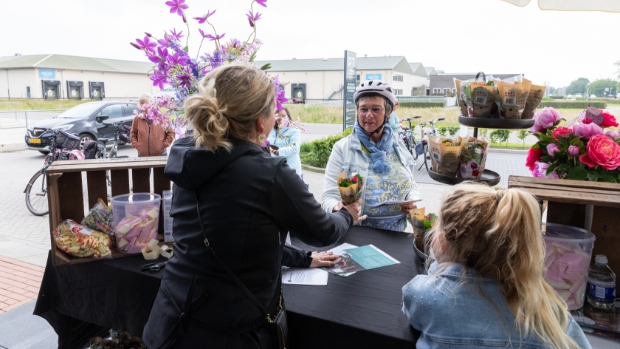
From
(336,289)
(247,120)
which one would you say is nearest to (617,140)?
(336,289)

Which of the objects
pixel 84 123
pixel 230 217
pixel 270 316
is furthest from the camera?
pixel 84 123

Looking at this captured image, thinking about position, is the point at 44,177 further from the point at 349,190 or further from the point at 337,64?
the point at 337,64

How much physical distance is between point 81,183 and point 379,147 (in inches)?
68.7

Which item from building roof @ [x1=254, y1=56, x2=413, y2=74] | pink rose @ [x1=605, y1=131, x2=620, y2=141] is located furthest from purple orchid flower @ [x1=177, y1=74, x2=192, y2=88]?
building roof @ [x1=254, y1=56, x2=413, y2=74]

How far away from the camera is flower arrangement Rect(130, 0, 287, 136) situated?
1.97 m

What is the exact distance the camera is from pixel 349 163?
104 inches

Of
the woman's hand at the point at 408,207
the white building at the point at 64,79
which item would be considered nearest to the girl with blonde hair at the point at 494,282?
the woman's hand at the point at 408,207

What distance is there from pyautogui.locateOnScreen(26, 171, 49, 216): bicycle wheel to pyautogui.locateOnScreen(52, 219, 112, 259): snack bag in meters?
4.46

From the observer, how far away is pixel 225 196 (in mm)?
1289

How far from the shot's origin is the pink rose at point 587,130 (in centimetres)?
183

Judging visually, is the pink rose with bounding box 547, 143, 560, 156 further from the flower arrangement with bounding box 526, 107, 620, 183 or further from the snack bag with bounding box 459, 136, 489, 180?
the snack bag with bounding box 459, 136, 489, 180

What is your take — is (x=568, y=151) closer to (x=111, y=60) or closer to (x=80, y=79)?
(x=80, y=79)

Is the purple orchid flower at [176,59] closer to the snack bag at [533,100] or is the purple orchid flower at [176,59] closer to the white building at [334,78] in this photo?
the snack bag at [533,100]

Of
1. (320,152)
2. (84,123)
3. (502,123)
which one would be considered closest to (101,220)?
(502,123)
